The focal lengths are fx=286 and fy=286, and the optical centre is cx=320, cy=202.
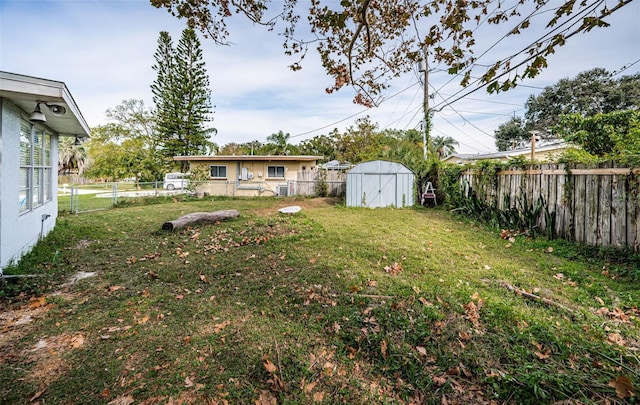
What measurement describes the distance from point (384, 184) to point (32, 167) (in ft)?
32.7

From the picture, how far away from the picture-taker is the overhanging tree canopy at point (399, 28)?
2.61m

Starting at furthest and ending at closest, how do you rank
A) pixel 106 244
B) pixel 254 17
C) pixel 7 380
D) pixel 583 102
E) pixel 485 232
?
pixel 583 102, pixel 485 232, pixel 106 244, pixel 254 17, pixel 7 380

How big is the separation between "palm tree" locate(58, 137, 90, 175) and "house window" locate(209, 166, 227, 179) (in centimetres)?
2704

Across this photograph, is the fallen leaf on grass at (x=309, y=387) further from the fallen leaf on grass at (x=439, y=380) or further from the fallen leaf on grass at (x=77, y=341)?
the fallen leaf on grass at (x=77, y=341)

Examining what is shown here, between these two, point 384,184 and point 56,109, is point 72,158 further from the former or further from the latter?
point 384,184

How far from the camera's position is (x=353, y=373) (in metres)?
2.33

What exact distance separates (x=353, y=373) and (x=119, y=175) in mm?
37597

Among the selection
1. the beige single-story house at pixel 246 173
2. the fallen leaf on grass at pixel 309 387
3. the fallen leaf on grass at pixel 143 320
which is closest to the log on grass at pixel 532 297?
the fallen leaf on grass at pixel 309 387

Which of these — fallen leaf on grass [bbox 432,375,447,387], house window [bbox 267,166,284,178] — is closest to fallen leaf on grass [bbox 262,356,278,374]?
fallen leaf on grass [bbox 432,375,447,387]

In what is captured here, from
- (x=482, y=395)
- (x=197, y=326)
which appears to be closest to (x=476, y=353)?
(x=482, y=395)

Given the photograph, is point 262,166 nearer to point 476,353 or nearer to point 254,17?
point 254,17

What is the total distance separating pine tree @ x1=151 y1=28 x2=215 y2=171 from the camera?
24.6 metres

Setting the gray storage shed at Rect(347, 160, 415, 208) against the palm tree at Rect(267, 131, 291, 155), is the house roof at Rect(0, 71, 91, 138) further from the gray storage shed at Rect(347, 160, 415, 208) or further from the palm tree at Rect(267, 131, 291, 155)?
the palm tree at Rect(267, 131, 291, 155)

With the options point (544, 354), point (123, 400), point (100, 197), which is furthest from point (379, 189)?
point (100, 197)
